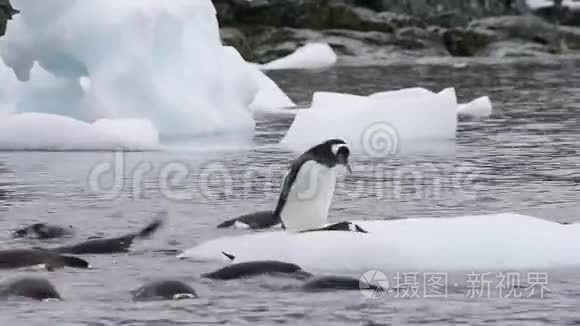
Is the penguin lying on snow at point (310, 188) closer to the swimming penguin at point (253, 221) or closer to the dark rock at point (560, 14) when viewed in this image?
the swimming penguin at point (253, 221)

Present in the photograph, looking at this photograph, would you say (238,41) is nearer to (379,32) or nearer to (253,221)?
(379,32)

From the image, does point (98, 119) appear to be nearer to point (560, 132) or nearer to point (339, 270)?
point (560, 132)

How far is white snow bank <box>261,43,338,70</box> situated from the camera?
3997 cm

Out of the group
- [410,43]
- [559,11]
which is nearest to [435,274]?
[410,43]

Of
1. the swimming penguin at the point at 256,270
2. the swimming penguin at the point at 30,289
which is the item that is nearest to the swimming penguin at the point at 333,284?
the swimming penguin at the point at 256,270

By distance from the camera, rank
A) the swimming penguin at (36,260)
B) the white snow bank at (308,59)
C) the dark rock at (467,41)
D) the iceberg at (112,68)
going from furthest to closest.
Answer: the dark rock at (467,41)
the white snow bank at (308,59)
the iceberg at (112,68)
the swimming penguin at (36,260)

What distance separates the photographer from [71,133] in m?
16.2

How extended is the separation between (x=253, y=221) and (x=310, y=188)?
0.73 meters

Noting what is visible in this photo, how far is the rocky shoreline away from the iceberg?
23.0m

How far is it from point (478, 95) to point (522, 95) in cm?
135

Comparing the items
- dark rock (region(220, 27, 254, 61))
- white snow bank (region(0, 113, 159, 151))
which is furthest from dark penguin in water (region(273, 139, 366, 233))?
dark rock (region(220, 27, 254, 61))

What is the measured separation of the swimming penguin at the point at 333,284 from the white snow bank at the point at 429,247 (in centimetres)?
43

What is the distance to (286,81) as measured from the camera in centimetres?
3275

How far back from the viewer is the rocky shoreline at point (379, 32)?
43.5 meters
